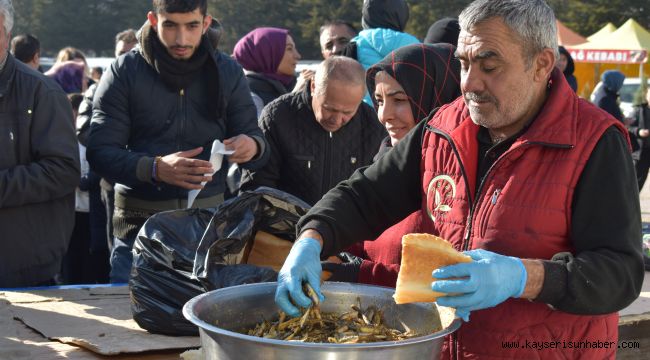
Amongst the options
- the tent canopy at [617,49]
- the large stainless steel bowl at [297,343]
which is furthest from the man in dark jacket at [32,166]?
the tent canopy at [617,49]

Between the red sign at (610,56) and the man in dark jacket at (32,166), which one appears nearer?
the man in dark jacket at (32,166)

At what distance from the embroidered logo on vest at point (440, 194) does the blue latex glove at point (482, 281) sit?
1.04 ft

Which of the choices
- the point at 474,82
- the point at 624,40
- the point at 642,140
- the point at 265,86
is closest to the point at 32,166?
the point at 474,82

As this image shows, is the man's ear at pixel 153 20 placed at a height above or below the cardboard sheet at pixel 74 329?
above

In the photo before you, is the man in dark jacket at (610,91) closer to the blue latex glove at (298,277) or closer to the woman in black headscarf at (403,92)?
the woman in black headscarf at (403,92)

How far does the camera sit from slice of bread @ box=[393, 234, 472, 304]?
1.94 metres

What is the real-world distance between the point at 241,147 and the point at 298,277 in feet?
5.73

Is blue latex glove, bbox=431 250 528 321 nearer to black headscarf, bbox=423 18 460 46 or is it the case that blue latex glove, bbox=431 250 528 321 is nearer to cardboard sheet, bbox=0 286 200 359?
cardboard sheet, bbox=0 286 200 359

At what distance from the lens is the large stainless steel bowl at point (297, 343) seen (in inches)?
68.9

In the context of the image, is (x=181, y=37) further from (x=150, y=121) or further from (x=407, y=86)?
(x=407, y=86)

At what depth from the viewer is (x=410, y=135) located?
2.42m

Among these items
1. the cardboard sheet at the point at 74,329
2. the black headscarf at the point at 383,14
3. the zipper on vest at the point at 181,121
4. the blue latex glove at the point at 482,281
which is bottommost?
the cardboard sheet at the point at 74,329

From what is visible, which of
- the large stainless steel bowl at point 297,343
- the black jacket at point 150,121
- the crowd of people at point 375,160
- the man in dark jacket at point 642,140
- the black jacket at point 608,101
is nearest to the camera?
the large stainless steel bowl at point 297,343

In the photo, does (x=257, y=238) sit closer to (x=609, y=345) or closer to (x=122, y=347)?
(x=122, y=347)
